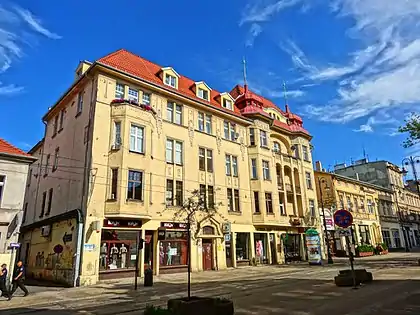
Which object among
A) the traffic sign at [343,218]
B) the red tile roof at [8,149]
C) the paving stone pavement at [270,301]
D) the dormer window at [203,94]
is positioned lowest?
the paving stone pavement at [270,301]

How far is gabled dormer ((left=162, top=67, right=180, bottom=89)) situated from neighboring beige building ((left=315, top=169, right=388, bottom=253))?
22733 millimetres

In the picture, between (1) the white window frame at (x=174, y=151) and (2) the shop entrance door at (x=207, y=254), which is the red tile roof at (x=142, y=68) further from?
(2) the shop entrance door at (x=207, y=254)

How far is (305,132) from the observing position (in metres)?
40.2

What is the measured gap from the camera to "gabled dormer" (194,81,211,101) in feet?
101

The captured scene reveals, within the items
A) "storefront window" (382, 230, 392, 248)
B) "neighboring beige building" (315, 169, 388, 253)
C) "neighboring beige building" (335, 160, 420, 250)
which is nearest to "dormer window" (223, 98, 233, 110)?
"neighboring beige building" (315, 169, 388, 253)

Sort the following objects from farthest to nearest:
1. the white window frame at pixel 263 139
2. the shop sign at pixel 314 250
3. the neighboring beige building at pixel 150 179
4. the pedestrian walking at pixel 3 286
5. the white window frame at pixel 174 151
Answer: the white window frame at pixel 263 139, the shop sign at pixel 314 250, the white window frame at pixel 174 151, the neighboring beige building at pixel 150 179, the pedestrian walking at pixel 3 286

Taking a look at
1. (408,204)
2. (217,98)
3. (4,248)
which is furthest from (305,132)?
(408,204)

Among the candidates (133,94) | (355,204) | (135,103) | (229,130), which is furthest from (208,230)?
(355,204)

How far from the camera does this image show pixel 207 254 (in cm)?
2691

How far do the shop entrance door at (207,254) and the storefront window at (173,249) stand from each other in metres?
2.08

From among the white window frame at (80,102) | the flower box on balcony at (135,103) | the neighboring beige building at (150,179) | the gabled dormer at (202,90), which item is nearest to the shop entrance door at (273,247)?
→ the neighboring beige building at (150,179)

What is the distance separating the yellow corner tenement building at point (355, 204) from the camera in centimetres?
4319

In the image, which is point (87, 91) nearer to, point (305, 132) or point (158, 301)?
point (158, 301)

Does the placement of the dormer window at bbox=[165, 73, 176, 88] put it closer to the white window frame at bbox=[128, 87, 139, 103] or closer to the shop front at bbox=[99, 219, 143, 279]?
the white window frame at bbox=[128, 87, 139, 103]
